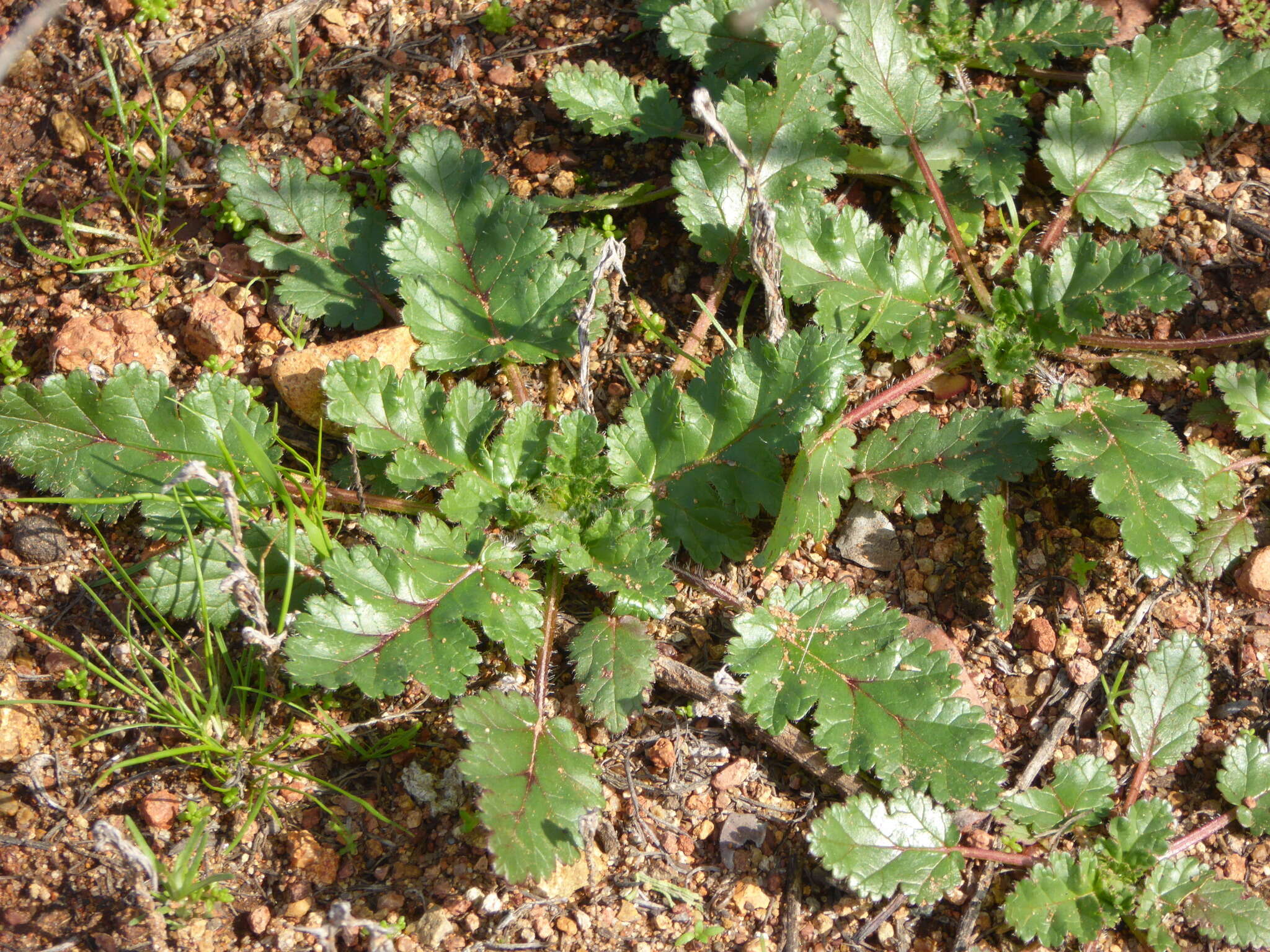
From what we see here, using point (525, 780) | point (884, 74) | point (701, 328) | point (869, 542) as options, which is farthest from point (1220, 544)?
point (525, 780)

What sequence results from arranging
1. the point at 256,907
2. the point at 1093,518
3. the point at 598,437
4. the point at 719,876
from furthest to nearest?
the point at 1093,518 < the point at 598,437 < the point at 719,876 < the point at 256,907

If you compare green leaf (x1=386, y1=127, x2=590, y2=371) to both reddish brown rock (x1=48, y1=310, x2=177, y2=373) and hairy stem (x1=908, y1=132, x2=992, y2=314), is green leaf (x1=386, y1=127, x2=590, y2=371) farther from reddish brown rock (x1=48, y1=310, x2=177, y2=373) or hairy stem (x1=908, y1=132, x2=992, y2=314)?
hairy stem (x1=908, y1=132, x2=992, y2=314)

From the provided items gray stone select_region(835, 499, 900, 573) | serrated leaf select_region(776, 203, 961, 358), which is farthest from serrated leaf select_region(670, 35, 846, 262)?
gray stone select_region(835, 499, 900, 573)

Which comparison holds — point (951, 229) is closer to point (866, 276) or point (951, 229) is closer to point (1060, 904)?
point (866, 276)

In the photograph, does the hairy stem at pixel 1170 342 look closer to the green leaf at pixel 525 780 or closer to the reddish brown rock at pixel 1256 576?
the reddish brown rock at pixel 1256 576

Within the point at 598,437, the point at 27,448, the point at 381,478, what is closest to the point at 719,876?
the point at 598,437

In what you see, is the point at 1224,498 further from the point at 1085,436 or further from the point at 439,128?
the point at 439,128
